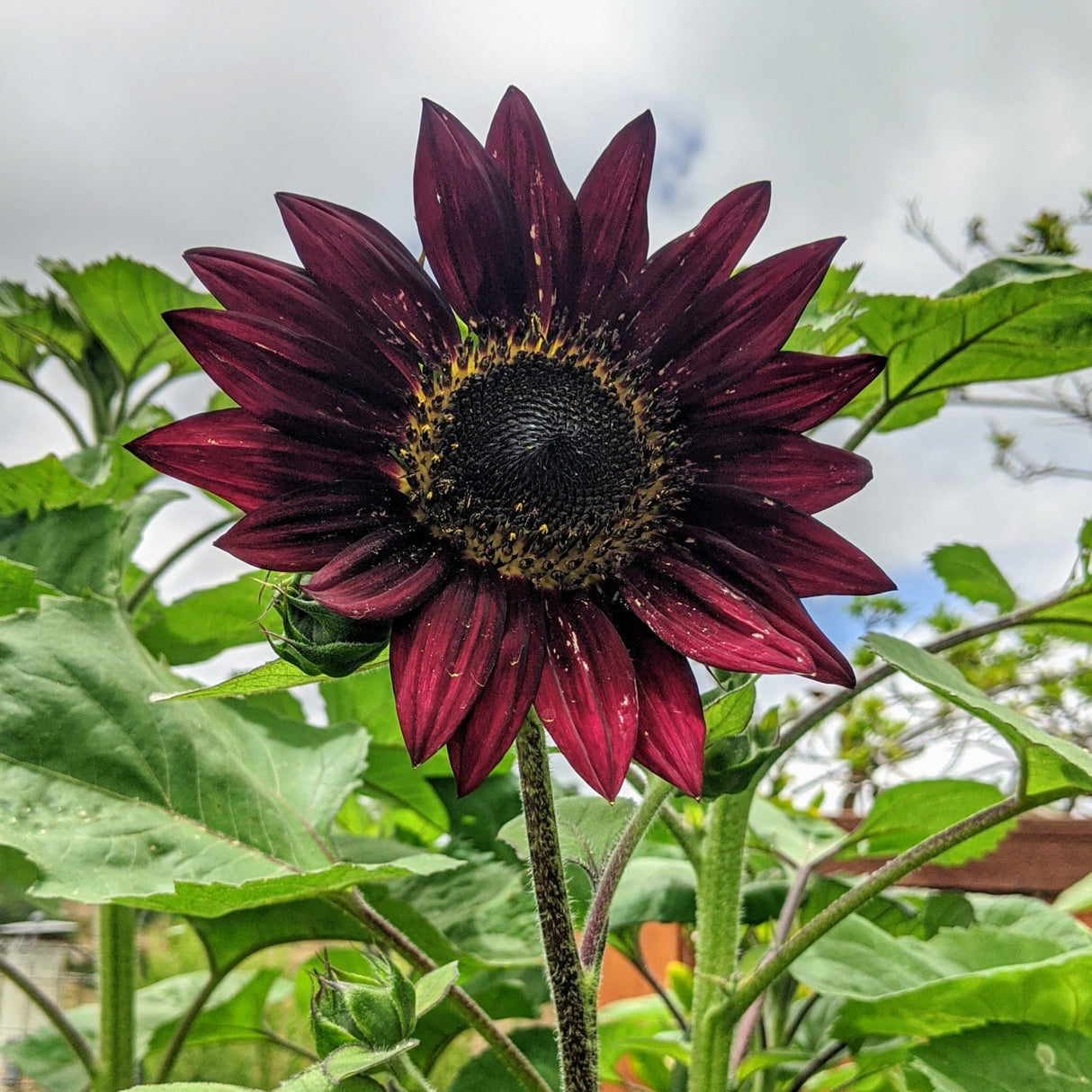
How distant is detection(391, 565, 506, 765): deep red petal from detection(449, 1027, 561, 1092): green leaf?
0.34 meters

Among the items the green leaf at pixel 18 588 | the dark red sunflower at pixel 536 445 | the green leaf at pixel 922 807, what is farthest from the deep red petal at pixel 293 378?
the green leaf at pixel 922 807

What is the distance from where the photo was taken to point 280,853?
18.6 inches

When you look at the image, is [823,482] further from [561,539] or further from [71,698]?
[71,698]

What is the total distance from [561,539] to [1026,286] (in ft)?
0.94

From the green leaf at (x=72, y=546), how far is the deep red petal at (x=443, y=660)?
339mm

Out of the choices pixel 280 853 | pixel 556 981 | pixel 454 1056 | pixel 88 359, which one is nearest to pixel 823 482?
pixel 556 981

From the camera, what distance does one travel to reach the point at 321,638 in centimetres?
29

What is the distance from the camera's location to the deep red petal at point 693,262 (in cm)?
35

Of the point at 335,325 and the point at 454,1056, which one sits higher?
the point at 335,325

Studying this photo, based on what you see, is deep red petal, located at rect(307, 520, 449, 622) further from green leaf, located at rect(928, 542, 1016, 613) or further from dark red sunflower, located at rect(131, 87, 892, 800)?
green leaf, located at rect(928, 542, 1016, 613)

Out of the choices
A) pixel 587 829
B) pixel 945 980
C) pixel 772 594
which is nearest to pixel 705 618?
pixel 772 594

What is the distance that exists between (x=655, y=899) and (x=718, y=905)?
122 mm

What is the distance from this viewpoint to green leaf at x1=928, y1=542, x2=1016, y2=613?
65 centimetres

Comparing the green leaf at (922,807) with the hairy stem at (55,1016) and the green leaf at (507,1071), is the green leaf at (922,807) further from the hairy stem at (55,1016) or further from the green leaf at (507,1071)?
the hairy stem at (55,1016)
